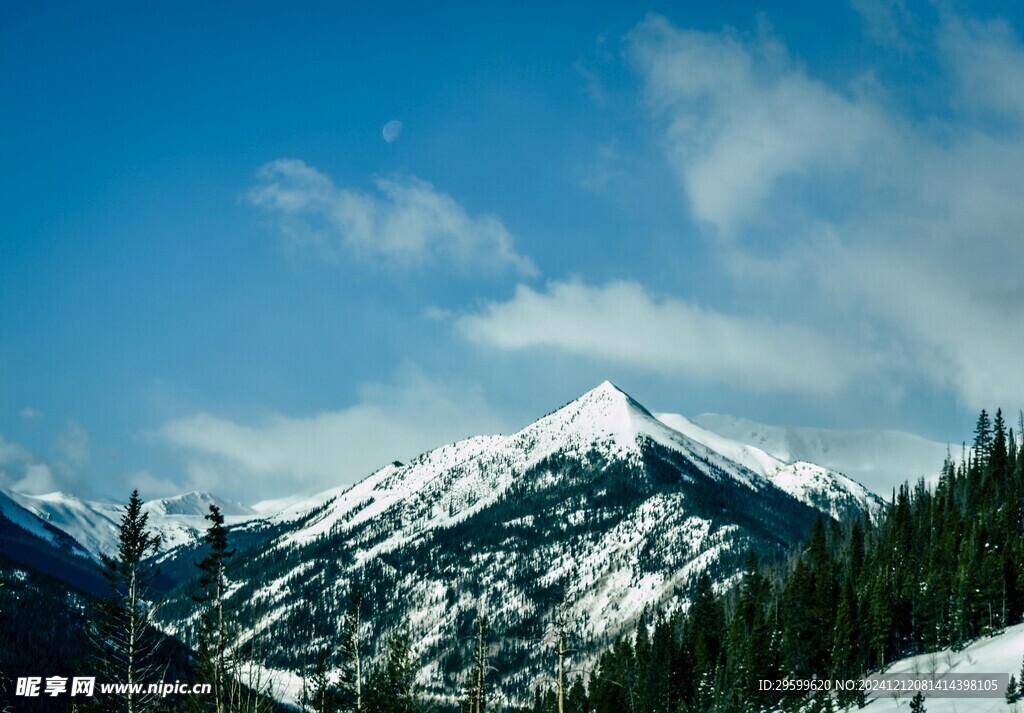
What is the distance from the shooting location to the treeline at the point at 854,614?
110500 mm

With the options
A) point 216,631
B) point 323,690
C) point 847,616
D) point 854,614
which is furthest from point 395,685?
point 854,614

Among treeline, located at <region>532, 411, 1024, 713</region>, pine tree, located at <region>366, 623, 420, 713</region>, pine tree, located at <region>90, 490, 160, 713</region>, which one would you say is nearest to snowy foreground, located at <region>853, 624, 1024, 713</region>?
treeline, located at <region>532, 411, 1024, 713</region>

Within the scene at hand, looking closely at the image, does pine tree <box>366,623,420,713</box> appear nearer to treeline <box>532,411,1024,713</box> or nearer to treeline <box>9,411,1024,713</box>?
treeline <box>9,411,1024,713</box>

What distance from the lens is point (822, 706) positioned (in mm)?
94688

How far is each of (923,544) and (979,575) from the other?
33.5 metres

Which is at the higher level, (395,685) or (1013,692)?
(395,685)

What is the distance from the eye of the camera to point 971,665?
94.0 m

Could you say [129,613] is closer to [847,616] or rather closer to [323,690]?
[323,690]

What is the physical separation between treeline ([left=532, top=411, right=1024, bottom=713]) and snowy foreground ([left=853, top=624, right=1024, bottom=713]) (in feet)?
8.58

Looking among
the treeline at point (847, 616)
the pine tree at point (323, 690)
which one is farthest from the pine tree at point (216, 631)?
the treeline at point (847, 616)

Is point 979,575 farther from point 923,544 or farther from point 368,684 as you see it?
point 368,684

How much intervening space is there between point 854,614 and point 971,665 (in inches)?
1053

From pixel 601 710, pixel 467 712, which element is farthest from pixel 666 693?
pixel 467 712

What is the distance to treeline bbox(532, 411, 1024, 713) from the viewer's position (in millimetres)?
110500
